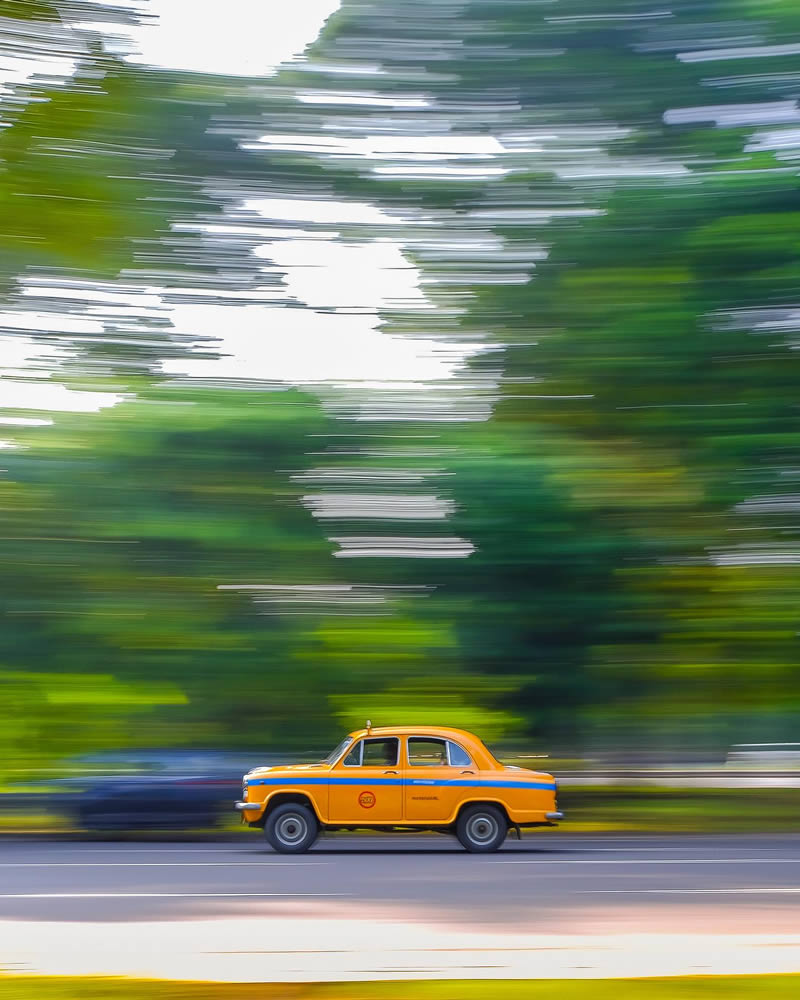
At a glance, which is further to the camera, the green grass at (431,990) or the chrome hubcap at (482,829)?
the chrome hubcap at (482,829)

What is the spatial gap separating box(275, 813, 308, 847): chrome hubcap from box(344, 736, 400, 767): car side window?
0.85 metres

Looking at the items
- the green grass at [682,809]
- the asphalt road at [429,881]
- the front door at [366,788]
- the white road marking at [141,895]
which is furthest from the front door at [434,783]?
the green grass at [682,809]

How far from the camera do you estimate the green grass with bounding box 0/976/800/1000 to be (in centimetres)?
686

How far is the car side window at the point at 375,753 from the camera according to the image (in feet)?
47.6

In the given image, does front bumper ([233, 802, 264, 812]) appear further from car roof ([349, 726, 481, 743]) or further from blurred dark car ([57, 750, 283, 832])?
blurred dark car ([57, 750, 283, 832])

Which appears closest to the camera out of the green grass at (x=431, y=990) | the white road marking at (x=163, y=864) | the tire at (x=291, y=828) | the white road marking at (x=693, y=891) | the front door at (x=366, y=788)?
the green grass at (x=431, y=990)

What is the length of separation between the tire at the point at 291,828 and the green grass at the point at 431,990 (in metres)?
7.33

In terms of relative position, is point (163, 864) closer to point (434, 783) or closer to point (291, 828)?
point (291, 828)

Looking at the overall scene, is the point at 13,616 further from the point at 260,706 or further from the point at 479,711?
the point at 479,711

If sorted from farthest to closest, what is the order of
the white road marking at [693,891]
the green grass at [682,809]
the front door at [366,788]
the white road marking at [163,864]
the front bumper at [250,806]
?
the green grass at [682,809], the front bumper at [250,806], the front door at [366,788], the white road marking at [163,864], the white road marking at [693,891]

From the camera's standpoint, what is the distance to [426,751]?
47.9 feet

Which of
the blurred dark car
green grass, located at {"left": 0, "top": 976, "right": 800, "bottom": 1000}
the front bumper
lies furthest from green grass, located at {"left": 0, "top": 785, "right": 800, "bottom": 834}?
green grass, located at {"left": 0, "top": 976, "right": 800, "bottom": 1000}

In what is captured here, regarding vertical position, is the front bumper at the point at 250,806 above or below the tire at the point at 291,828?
above

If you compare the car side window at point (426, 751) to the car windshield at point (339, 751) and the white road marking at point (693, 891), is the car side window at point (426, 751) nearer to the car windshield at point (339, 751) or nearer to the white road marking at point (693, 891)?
the car windshield at point (339, 751)
